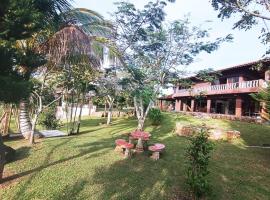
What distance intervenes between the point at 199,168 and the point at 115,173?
2.81 m

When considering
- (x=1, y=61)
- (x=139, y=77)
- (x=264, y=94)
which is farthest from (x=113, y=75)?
(x=1, y=61)

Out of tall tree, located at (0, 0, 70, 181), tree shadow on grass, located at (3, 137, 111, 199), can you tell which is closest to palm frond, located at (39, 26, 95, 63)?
tall tree, located at (0, 0, 70, 181)

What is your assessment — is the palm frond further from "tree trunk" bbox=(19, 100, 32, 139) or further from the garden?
"tree trunk" bbox=(19, 100, 32, 139)

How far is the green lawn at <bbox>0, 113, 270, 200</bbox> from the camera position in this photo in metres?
7.16

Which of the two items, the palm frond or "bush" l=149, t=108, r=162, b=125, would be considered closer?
the palm frond

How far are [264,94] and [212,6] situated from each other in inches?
223

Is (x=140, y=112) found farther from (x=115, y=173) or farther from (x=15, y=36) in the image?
(x=15, y=36)

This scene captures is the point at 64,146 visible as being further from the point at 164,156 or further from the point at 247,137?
the point at 247,137

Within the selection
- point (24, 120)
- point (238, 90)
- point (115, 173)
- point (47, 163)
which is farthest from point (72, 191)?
point (238, 90)

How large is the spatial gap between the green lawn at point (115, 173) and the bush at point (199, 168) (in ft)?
1.76

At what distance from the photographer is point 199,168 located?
7309 millimetres

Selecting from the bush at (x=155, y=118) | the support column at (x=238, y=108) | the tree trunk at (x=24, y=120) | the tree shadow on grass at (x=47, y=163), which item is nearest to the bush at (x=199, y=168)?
the tree shadow on grass at (x=47, y=163)

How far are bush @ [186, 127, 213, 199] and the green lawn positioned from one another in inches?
21.1

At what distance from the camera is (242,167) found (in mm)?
10000
